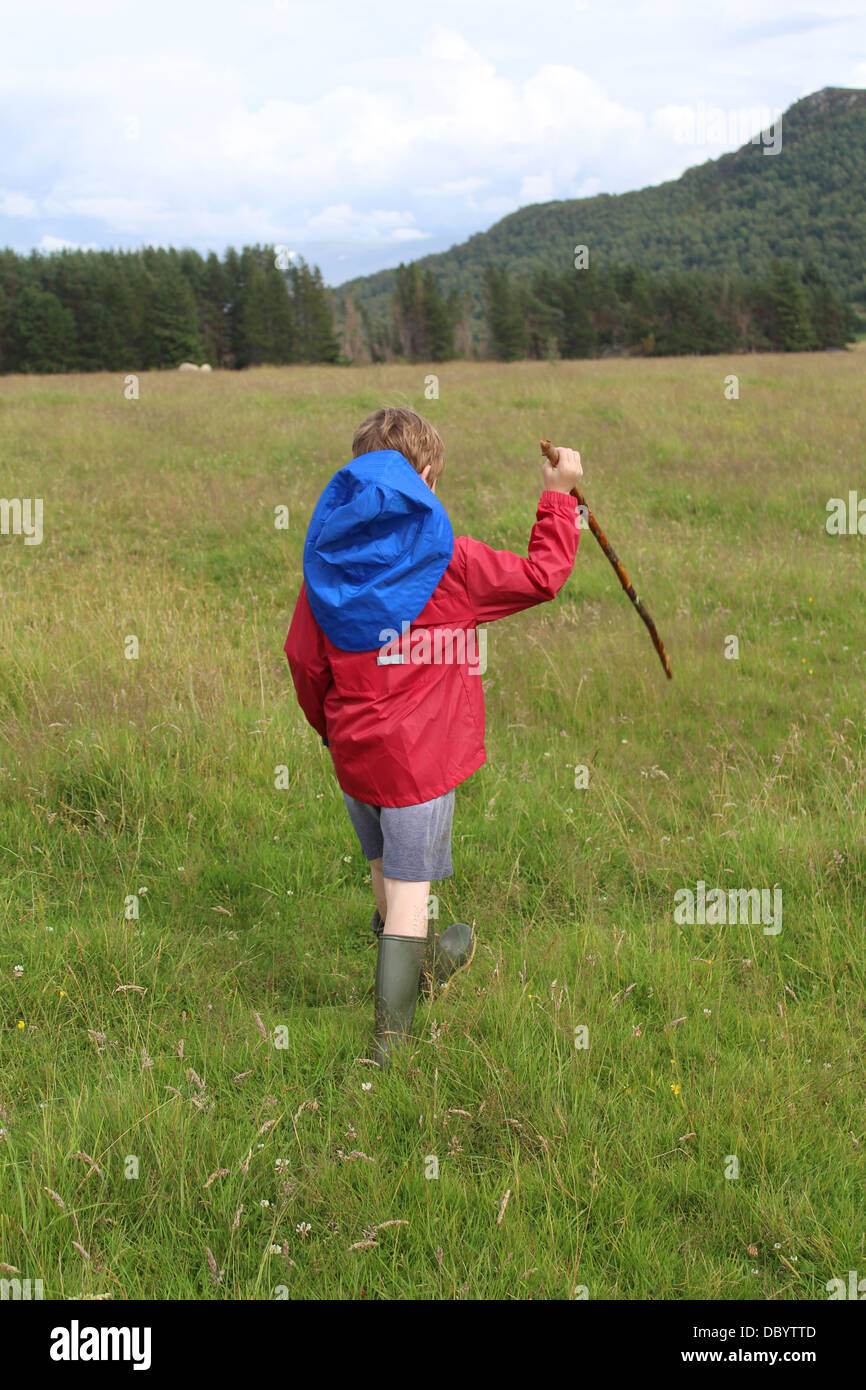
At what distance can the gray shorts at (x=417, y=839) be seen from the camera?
2.89 metres

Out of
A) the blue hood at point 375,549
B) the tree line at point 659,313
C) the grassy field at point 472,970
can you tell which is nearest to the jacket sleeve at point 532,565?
the blue hood at point 375,549

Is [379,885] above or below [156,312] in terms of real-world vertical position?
below

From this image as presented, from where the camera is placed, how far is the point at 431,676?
113 inches

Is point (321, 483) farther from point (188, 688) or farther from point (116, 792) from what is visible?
point (116, 792)

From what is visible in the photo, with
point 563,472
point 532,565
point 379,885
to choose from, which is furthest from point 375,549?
point 379,885

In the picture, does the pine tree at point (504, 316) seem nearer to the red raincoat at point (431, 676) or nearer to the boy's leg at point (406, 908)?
the red raincoat at point (431, 676)

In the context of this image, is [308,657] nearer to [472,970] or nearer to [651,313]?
[472,970]

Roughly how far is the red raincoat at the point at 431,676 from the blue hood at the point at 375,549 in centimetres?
10

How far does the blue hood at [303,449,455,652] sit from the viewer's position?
8.70ft

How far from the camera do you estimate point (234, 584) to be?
27.6ft

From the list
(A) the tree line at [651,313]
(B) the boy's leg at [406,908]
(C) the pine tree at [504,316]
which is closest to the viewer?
(B) the boy's leg at [406,908]

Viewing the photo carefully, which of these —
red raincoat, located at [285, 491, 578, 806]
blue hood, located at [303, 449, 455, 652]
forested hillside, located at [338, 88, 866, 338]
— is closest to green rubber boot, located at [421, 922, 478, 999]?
red raincoat, located at [285, 491, 578, 806]

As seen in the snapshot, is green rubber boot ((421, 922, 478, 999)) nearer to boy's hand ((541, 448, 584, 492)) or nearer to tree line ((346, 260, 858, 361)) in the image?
boy's hand ((541, 448, 584, 492))

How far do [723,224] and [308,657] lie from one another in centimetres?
13552
